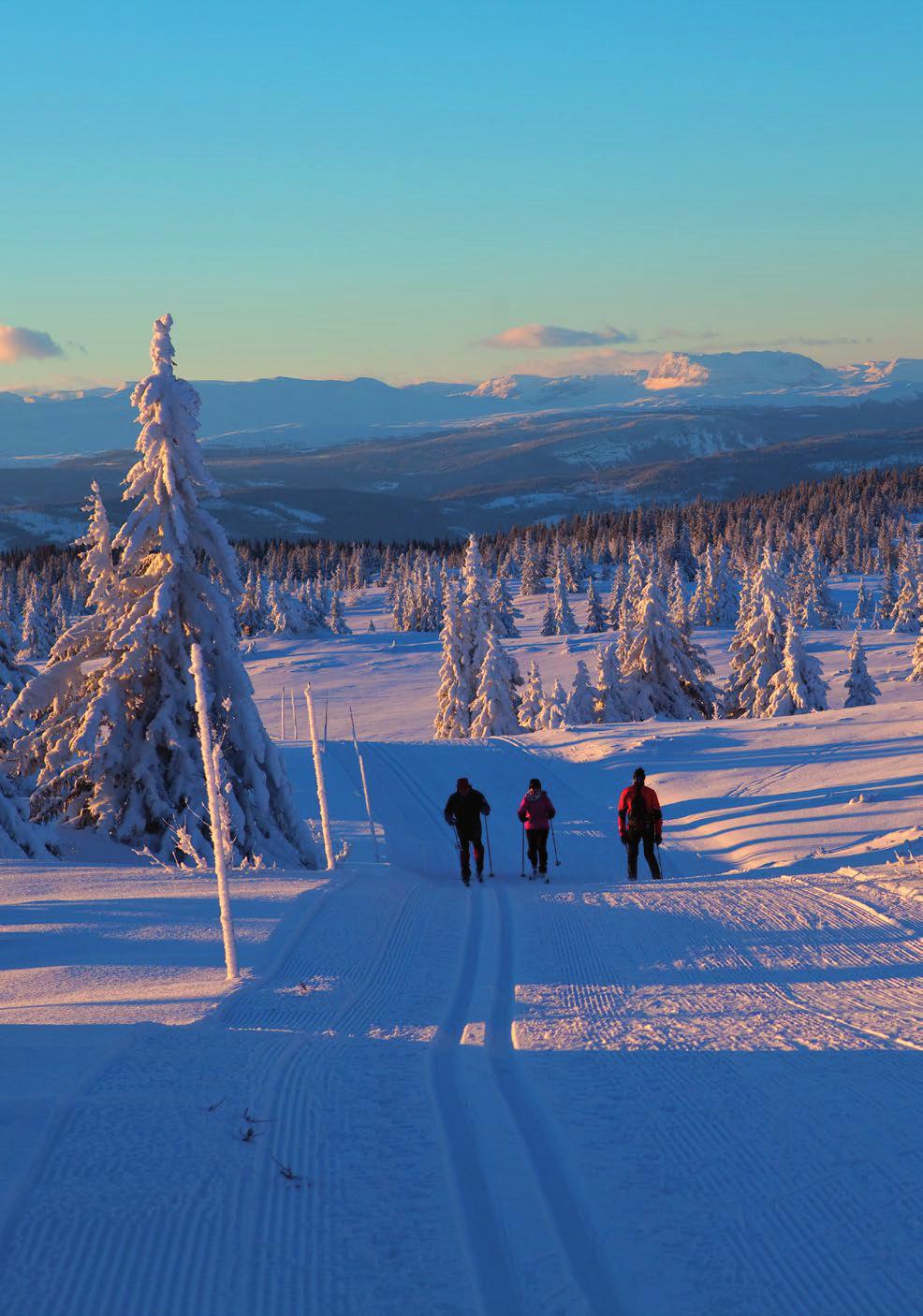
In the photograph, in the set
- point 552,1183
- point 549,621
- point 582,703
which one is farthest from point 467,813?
point 549,621

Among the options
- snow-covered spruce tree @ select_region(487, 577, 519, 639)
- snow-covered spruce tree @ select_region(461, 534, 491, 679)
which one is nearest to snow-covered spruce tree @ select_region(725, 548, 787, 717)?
snow-covered spruce tree @ select_region(461, 534, 491, 679)

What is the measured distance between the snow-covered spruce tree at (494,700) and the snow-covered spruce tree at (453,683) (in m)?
1.95

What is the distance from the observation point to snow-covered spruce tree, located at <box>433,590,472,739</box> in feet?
154

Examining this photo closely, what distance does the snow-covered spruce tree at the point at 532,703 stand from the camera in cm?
4828

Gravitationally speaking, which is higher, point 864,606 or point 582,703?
point 582,703

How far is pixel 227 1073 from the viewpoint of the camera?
549cm

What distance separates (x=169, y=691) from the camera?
17.4 metres

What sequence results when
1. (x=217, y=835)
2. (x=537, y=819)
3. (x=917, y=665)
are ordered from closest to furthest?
(x=217, y=835), (x=537, y=819), (x=917, y=665)

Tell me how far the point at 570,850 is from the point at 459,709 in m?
28.9

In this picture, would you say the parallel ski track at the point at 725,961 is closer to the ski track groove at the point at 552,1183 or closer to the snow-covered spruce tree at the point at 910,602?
the ski track groove at the point at 552,1183

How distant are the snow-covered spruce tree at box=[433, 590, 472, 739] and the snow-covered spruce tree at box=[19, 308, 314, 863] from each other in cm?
2938

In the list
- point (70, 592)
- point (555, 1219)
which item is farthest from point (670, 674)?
point (70, 592)

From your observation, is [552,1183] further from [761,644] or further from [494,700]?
[761,644]

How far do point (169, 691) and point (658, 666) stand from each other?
29.2m
